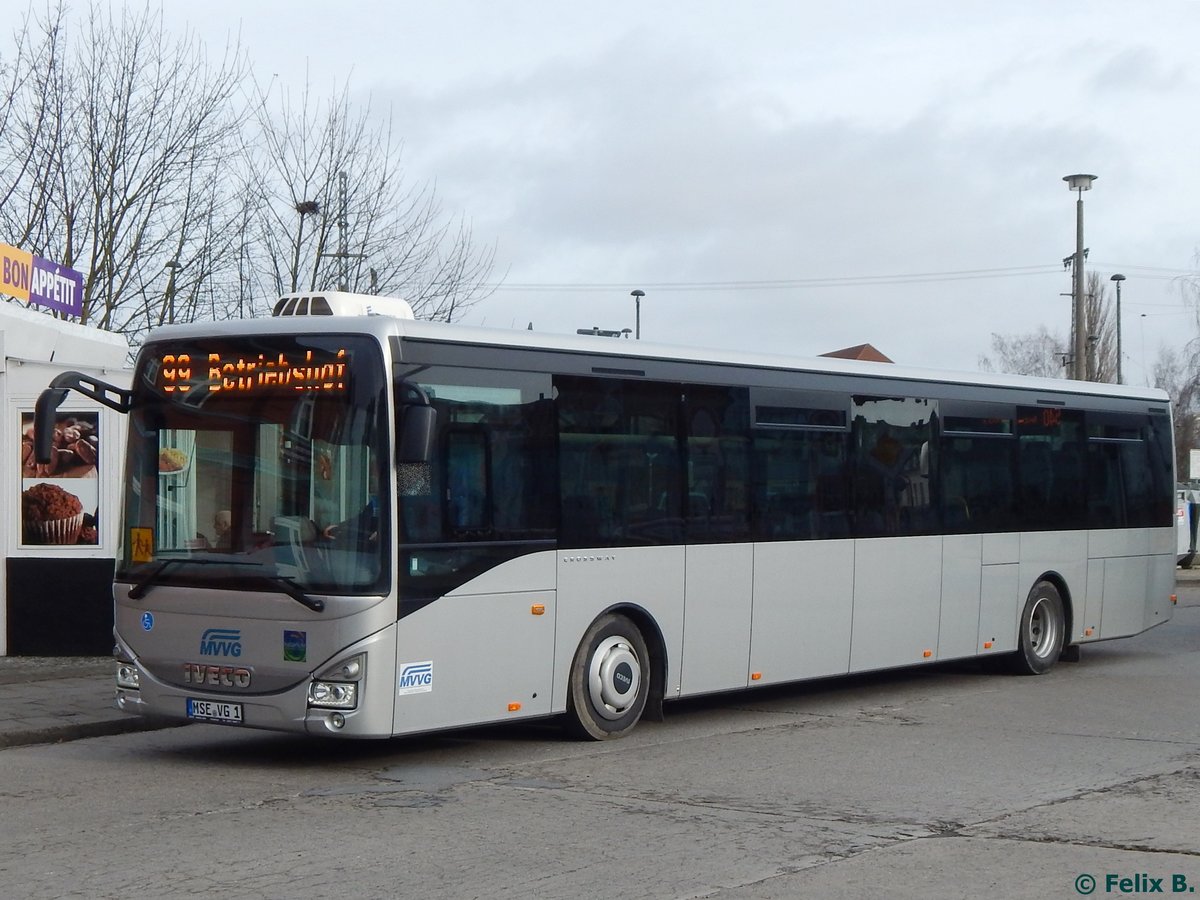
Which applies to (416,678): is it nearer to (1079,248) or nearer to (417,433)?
(417,433)

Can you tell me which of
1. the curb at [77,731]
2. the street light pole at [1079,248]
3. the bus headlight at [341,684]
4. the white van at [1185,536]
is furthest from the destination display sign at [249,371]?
the white van at [1185,536]

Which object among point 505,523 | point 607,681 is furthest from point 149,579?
point 607,681

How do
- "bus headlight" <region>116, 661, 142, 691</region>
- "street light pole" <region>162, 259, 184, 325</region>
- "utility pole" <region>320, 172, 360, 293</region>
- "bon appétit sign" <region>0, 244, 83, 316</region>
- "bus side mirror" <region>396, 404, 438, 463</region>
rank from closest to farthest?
"bus side mirror" <region>396, 404, 438, 463</region>
"bus headlight" <region>116, 661, 142, 691</region>
"bon appétit sign" <region>0, 244, 83, 316</region>
"street light pole" <region>162, 259, 184, 325</region>
"utility pole" <region>320, 172, 360, 293</region>

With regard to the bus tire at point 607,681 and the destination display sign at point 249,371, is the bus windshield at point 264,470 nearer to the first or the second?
the destination display sign at point 249,371

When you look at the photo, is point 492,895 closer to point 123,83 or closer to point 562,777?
point 562,777

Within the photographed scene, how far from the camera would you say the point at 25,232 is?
78.5 ft

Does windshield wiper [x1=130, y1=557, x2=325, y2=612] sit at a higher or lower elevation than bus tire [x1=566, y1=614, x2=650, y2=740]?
higher

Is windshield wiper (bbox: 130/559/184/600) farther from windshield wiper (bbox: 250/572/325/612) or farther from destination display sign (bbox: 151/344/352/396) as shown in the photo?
destination display sign (bbox: 151/344/352/396)

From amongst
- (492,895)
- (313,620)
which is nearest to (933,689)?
(313,620)

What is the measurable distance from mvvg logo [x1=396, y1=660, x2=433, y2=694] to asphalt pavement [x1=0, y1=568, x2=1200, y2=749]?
3238mm

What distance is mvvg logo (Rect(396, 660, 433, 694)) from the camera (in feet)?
32.6

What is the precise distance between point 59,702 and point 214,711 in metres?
3.55

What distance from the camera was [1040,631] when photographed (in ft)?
53.2

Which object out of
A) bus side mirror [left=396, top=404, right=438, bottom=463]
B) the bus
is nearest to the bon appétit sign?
the bus
